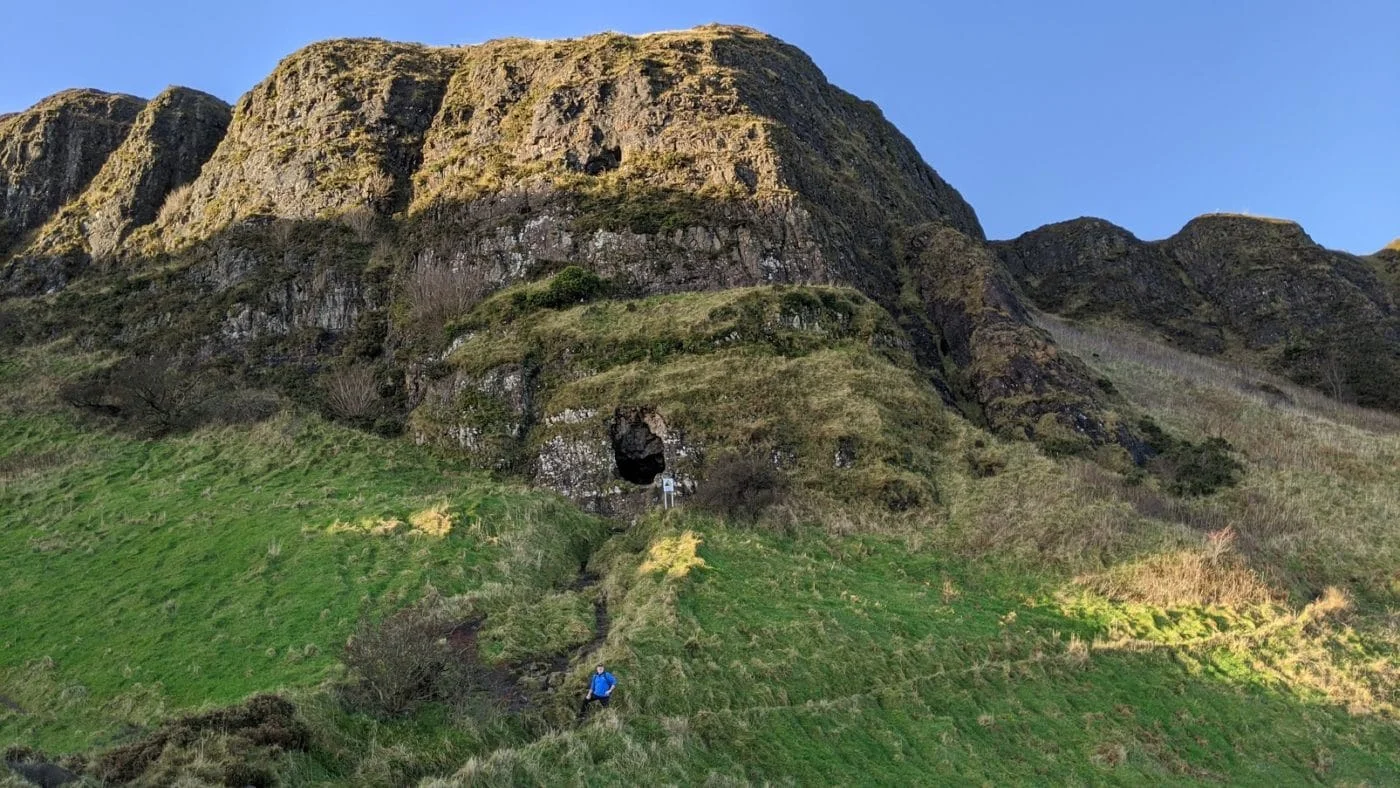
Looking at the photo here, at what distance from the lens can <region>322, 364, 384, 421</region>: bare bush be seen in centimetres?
4169

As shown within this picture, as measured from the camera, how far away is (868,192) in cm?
6569


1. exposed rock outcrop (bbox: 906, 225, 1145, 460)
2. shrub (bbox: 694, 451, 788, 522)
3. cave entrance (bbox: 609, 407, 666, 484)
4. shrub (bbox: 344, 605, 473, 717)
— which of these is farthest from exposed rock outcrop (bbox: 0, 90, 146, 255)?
shrub (bbox: 344, 605, 473, 717)

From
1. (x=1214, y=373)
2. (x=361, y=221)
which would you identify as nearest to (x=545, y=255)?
(x=361, y=221)

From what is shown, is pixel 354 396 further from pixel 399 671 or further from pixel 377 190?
pixel 399 671

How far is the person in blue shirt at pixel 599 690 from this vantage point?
52.3 ft

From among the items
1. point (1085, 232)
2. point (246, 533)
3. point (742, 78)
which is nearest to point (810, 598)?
point (246, 533)

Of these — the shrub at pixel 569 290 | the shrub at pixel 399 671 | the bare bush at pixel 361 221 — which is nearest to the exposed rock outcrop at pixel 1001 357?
the shrub at pixel 569 290

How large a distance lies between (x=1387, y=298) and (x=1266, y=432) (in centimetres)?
5702

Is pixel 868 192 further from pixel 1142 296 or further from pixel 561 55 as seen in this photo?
pixel 1142 296

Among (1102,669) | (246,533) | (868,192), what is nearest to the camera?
(1102,669)

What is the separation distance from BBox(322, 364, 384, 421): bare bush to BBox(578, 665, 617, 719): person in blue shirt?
29369 millimetres

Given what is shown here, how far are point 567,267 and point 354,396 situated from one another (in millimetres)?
13384

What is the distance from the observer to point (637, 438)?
35344 millimetres

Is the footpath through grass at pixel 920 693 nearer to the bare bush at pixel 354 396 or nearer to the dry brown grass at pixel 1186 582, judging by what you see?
the dry brown grass at pixel 1186 582
